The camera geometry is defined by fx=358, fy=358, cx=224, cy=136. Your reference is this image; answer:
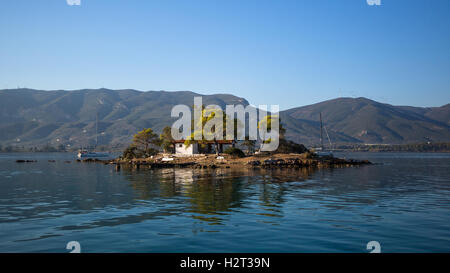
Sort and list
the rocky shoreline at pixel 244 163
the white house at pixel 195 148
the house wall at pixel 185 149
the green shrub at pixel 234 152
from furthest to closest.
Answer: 1. the house wall at pixel 185 149
2. the white house at pixel 195 148
3. the green shrub at pixel 234 152
4. the rocky shoreline at pixel 244 163

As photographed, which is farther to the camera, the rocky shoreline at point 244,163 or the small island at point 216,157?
the small island at point 216,157

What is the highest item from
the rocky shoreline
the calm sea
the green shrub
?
the green shrub

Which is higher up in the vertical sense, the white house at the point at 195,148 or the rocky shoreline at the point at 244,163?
the white house at the point at 195,148

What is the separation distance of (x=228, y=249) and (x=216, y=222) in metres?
5.18

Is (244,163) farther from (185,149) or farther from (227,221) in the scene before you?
(227,221)

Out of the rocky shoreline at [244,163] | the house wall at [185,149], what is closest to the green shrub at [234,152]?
the rocky shoreline at [244,163]

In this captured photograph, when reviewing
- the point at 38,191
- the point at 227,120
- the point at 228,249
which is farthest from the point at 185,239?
the point at 227,120

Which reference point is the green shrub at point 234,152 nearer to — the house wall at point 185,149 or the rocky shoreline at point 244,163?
the rocky shoreline at point 244,163

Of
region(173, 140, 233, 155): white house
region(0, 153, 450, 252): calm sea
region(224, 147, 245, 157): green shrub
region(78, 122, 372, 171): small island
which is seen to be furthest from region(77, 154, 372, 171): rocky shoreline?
region(0, 153, 450, 252): calm sea

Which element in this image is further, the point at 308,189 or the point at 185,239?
the point at 308,189

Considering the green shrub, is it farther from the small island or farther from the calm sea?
the calm sea
